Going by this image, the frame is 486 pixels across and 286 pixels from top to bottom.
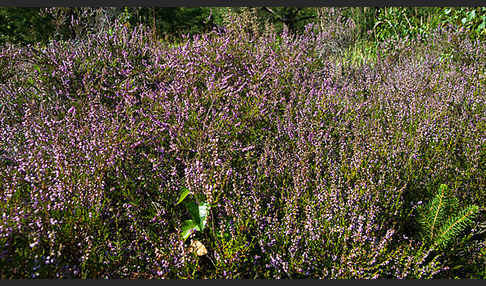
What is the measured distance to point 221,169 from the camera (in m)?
1.96

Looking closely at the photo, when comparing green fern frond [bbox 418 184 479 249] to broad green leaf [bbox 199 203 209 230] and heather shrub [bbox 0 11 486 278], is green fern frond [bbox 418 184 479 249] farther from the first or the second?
broad green leaf [bbox 199 203 209 230]

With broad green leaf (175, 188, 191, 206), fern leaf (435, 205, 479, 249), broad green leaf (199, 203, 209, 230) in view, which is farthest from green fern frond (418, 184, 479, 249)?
broad green leaf (175, 188, 191, 206)

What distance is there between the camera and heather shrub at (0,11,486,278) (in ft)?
5.55

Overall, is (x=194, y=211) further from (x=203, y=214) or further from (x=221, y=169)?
(x=221, y=169)

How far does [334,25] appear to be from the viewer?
204 inches

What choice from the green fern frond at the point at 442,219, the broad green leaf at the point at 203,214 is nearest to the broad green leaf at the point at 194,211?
the broad green leaf at the point at 203,214

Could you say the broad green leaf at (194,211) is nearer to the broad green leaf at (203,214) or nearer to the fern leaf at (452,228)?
the broad green leaf at (203,214)

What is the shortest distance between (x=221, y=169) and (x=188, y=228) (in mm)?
353

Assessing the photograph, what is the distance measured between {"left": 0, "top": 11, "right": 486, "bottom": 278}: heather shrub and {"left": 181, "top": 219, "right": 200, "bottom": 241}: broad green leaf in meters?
0.06

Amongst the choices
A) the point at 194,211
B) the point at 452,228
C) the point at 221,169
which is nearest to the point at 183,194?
the point at 194,211

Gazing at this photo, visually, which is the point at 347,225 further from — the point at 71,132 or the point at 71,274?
the point at 71,132

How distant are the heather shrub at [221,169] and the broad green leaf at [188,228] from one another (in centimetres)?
6

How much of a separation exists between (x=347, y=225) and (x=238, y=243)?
0.60 meters

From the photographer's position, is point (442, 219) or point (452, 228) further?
point (442, 219)
